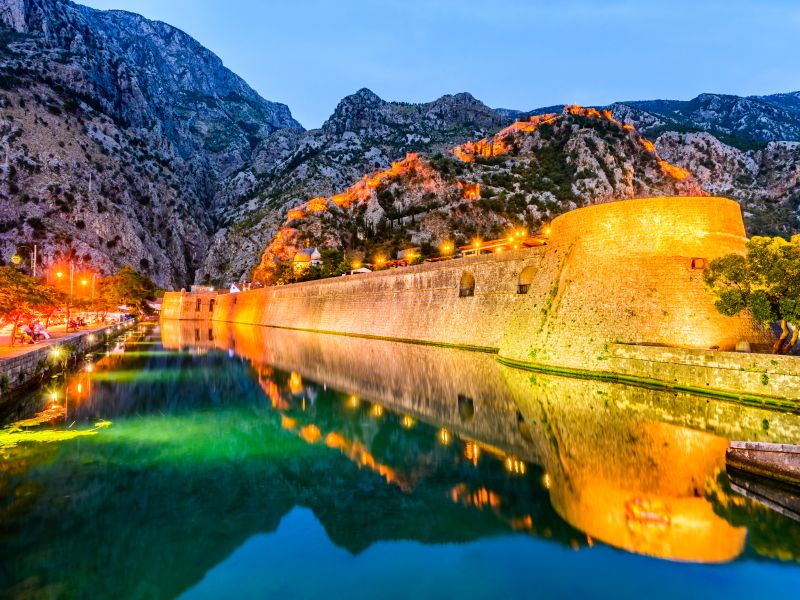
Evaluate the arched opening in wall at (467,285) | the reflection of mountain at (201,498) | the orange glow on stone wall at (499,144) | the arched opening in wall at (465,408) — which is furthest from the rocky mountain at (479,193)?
the reflection of mountain at (201,498)

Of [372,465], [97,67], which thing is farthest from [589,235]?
[97,67]

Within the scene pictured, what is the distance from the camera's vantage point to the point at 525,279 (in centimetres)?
2784

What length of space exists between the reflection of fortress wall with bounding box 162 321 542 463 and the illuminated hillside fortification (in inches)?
116

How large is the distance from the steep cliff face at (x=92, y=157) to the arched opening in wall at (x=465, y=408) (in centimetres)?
8969

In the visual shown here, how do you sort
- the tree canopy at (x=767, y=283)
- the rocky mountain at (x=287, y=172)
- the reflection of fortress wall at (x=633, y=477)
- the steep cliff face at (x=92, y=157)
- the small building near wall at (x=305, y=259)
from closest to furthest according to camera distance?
the reflection of fortress wall at (x=633, y=477) → the tree canopy at (x=767, y=283) → the small building near wall at (x=305, y=259) → the steep cliff face at (x=92, y=157) → the rocky mountain at (x=287, y=172)

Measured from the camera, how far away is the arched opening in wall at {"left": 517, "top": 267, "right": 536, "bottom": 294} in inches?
1088

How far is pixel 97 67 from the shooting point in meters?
112

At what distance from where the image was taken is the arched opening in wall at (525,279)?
90.7 feet

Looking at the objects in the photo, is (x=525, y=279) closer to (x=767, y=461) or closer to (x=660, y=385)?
(x=660, y=385)

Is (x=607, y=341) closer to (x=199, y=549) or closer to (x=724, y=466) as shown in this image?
(x=724, y=466)

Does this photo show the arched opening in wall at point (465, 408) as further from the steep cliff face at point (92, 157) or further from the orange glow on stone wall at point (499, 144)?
the orange glow on stone wall at point (499, 144)

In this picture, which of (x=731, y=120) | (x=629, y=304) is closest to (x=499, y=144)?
(x=731, y=120)

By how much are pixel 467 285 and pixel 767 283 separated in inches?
693

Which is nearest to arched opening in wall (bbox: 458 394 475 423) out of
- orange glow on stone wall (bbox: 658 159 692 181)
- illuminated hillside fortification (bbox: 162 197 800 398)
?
illuminated hillside fortification (bbox: 162 197 800 398)
